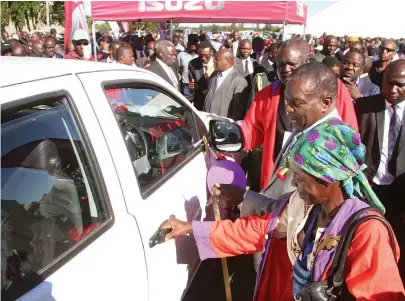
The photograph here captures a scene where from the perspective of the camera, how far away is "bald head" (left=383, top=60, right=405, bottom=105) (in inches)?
126

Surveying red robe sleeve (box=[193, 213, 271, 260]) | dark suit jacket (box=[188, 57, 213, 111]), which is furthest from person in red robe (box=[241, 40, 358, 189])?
dark suit jacket (box=[188, 57, 213, 111])

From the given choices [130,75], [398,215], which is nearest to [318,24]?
[398,215]

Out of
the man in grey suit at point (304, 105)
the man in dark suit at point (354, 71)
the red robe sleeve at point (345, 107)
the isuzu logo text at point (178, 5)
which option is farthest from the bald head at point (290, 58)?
the isuzu logo text at point (178, 5)

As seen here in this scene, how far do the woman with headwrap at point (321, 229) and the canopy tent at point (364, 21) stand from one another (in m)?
20.7

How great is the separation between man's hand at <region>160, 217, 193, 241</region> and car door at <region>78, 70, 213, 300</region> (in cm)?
3

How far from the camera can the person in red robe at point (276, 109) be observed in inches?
120

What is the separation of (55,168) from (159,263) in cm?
61

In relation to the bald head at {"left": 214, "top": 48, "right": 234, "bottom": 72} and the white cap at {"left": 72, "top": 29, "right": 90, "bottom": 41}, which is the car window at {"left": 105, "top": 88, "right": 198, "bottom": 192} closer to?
the bald head at {"left": 214, "top": 48, "right": 234, "bottom": 72}

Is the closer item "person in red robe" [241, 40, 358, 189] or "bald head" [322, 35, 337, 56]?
"person in red robe" [241, 40, 358, 189]

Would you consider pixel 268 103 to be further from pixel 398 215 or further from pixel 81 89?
pixel 81 89

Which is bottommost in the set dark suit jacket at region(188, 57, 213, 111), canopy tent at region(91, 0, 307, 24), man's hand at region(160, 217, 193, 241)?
dark suit jacket at region(188, 57, 213, 111)

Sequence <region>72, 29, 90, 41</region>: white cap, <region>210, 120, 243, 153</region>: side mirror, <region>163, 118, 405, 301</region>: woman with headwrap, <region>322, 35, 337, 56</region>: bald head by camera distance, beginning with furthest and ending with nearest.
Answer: <region>322, 35, 337, 56</region>: bald head
<region>72, 29, 90, 41</region>: white cap
<region>210, 120, 243, 153</region>: side mirror
<region>163, 118, 405, 301</region>: woman with headwrap

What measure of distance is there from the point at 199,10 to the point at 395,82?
16.2 feet

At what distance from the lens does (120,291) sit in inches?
59.1
